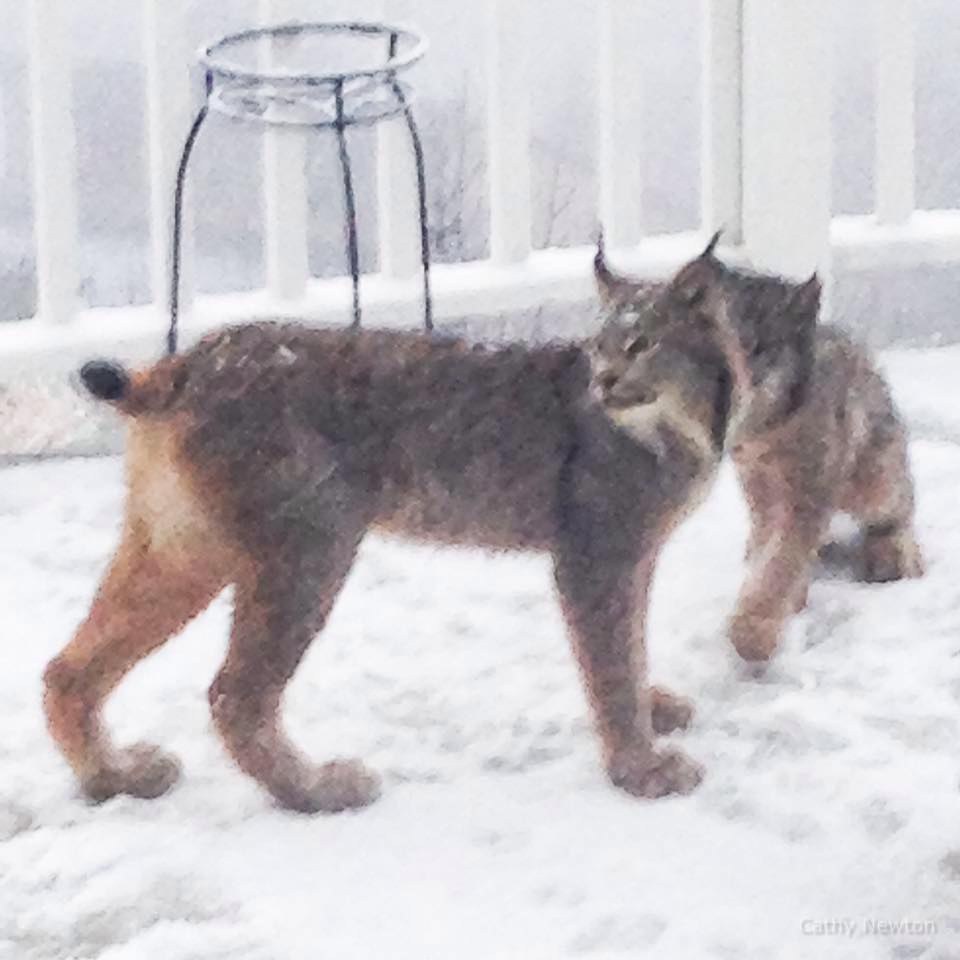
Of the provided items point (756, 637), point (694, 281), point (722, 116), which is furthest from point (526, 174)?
point (694, 281)

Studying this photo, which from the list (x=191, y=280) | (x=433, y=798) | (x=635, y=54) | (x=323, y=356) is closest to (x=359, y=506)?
(x=323, y=356)

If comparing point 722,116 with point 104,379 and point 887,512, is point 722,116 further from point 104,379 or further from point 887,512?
point 104,379

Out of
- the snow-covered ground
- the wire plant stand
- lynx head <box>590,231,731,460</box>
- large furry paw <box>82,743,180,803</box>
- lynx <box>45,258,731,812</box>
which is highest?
the wire plant stand

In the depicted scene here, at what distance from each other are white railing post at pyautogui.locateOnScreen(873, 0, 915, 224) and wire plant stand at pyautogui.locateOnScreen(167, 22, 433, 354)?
52 cm

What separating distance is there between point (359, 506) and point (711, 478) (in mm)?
208

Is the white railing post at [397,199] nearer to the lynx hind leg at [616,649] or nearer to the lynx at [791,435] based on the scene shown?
the lynx at [791,435]

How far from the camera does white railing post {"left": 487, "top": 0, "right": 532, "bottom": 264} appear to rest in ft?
6.02

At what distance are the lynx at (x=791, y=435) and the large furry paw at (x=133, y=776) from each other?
15.1 inches

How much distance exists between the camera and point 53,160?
1.74m

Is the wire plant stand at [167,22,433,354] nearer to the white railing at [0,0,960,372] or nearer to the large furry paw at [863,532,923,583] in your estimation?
the white railing at [0,0,960,372]

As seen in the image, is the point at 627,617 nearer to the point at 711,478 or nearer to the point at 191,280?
the point at 711,478

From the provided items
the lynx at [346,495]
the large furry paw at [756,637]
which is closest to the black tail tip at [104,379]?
the lynx at [346,495]

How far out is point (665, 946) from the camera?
102 centimetres

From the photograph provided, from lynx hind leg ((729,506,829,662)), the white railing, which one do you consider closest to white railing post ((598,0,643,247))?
the white railing
